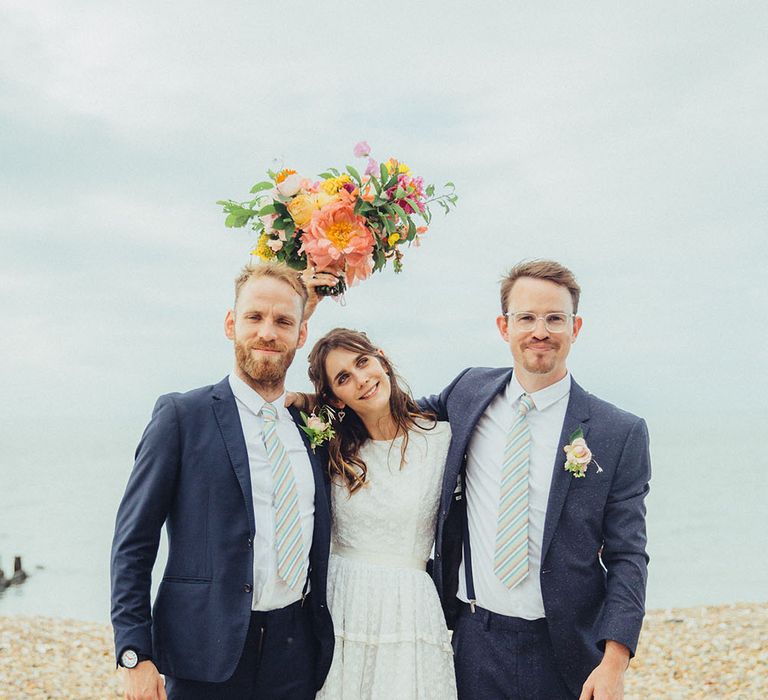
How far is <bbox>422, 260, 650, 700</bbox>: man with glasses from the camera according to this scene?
3.41 metres

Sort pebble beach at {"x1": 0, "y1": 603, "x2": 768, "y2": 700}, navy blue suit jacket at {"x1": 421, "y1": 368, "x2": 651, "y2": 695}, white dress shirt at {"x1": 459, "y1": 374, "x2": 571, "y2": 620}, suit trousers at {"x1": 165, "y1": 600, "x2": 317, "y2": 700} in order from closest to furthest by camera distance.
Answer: suit trousers at {"x1": 165, "y1": 600, "x2": 317, "y2": 700}
navy blue suit jacket at {"x1": 421, "y1": 368, "x2": 651, "y2": 695}
white dress shirt at {"x1": 459, "y1": 374, "x2": 571, "y2": 620}
pebble beach at {"x1": 0, "y1": 603, "x2": 768, "y2": 700}

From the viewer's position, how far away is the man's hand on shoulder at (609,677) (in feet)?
10.7

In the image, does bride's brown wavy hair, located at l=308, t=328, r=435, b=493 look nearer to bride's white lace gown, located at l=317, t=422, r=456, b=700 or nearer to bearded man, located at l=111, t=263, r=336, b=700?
bride's white lace gown, located at l=317, t=422, r=456, b=700

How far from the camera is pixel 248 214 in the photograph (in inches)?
152

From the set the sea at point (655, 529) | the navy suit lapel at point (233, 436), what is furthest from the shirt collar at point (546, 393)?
the sea at point (655, 529)

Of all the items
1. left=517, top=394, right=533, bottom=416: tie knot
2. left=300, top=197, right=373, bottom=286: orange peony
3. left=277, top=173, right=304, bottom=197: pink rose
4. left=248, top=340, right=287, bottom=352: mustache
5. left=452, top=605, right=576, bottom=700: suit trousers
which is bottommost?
left=452, top=605, right=576, bottom=700: suit trousers

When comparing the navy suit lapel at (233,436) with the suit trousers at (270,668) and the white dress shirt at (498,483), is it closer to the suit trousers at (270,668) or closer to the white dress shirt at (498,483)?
the suit trousers at (270,668)

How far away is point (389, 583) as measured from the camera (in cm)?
358

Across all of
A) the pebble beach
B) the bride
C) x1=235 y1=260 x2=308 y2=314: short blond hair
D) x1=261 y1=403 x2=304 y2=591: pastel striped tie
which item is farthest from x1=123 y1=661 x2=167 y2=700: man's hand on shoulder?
the pebble beach

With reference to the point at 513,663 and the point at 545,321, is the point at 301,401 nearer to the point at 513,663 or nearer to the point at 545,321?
the point at 545,321

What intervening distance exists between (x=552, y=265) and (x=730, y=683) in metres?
6.45

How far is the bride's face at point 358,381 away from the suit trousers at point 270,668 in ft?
3.26

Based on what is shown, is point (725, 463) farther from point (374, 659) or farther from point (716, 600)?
point (374, 659)

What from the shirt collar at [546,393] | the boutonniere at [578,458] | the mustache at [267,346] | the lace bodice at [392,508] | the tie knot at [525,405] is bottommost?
the lace bodice at [392,508]
